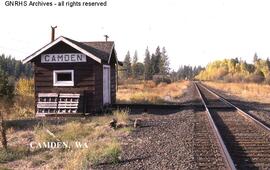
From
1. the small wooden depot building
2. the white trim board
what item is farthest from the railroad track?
the white trim board

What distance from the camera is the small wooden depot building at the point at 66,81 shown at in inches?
706

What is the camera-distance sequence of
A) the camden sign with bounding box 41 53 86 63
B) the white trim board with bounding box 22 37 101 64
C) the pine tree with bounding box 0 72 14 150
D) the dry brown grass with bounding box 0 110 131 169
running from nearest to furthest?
the dry brown grass with bounding box 0 110 131 169 < the pine tree with bounding box 0 72 14 150 < the white trim board with bounding box 22 37 101 64 < the camden sign with bounding box 41 53 86 63

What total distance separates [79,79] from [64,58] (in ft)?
3.72

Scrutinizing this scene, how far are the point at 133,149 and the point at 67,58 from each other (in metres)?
9.34

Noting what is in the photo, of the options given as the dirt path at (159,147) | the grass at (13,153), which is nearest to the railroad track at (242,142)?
the dirt path at (159,147)

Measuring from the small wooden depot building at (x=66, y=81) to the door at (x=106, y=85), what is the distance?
1.01 metres

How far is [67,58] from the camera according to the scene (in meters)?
18.2

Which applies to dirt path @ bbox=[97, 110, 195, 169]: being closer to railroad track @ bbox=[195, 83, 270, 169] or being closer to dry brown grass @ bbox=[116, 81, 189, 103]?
railroad track @ bbox=[195, 83, 270, 169]

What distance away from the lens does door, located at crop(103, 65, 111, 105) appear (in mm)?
19781

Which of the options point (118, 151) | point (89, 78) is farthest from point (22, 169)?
point (89, 78)

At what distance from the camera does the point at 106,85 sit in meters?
20.3

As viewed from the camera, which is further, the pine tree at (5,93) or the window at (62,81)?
the window at (62,81)

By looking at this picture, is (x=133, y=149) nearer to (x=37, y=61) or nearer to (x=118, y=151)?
(x=118, y=151)

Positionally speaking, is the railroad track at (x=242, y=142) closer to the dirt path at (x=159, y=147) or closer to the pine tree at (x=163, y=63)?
the dirt path at (x=159, y=147)
